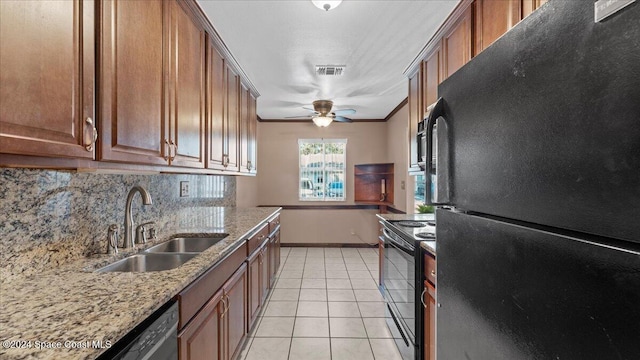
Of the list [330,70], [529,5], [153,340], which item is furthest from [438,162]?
[330,70]

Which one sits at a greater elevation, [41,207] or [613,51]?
[613,51]

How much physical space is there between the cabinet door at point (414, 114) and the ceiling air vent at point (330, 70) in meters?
0.75

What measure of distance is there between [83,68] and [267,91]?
295cm

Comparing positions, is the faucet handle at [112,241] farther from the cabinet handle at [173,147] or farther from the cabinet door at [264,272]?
the cabinet door at [264,272]

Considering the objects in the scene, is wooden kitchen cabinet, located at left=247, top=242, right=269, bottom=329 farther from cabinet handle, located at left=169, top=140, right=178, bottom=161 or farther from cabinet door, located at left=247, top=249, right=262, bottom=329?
cabinet handle, located at left=169, top=140, right=178, bottom=161

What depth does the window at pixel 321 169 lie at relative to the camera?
5.75 m

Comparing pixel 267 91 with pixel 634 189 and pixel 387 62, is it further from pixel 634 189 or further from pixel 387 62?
pixel 634 189

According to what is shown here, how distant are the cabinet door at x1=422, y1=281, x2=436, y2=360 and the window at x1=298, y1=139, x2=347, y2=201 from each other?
4.01 meters

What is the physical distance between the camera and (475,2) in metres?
1.69

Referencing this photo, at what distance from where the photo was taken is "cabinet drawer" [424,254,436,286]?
1.62 m

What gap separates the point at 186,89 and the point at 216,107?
53cm

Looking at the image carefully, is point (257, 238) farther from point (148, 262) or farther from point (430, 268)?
point (430, 268)

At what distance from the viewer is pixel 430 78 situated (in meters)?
2.33

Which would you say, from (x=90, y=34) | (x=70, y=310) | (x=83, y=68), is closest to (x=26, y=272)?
(x=70, y=310)
